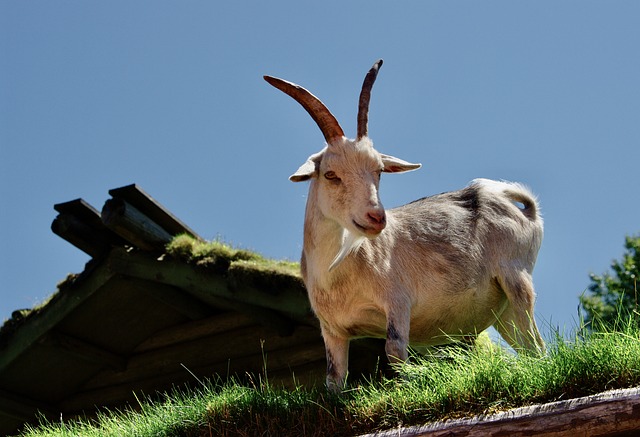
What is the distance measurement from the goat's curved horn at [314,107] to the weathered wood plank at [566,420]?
7.36ft

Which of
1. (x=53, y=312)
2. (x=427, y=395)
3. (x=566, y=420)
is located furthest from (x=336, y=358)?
(x=53, y=312)

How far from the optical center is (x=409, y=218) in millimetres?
7000

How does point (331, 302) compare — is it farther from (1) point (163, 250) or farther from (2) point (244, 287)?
(1) point (163, 250)

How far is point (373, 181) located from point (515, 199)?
198 centimetres

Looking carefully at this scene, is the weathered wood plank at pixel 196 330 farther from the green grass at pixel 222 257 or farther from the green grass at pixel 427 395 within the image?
the green grass at pixel 427 395

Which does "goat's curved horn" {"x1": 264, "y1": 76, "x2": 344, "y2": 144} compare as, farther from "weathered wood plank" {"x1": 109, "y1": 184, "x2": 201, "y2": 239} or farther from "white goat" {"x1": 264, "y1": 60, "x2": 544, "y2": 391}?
"weathered wood plank" {"x1": 109, "y1": 184, "x2": 201, "y2": 239}

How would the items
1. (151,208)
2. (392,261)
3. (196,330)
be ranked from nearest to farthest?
(392,261)
(151,208)
(196,330)

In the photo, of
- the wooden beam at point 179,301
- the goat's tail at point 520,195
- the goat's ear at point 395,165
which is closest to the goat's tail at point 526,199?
the goat's tail at point 520,195

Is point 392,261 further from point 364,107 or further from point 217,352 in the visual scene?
point 217,352

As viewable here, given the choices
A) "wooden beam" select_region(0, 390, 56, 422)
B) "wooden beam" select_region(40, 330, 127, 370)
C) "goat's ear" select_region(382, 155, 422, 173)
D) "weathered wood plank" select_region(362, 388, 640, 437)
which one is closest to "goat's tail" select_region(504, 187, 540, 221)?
"goat's ear" select_region(382, 155, 422, 173)

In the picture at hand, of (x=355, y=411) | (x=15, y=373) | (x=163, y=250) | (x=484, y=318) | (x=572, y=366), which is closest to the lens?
(x=572, y=366)

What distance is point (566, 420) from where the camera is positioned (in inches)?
187

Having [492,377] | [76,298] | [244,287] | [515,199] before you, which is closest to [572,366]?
[492,377]

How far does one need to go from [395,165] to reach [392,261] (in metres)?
0.67
